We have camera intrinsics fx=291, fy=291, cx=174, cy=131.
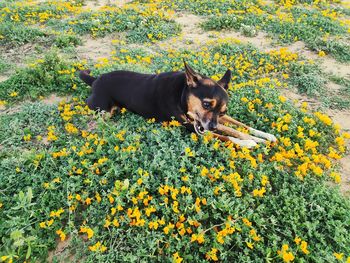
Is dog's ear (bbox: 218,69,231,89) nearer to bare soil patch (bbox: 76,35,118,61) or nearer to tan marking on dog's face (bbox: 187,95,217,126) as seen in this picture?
tan marking on dog's face (bbox: 187,95,217,126)

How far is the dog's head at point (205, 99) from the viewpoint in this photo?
451cm

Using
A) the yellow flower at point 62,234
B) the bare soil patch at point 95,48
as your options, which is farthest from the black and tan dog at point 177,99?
the bare soil patch at point 95,48

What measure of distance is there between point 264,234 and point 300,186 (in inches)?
39.0

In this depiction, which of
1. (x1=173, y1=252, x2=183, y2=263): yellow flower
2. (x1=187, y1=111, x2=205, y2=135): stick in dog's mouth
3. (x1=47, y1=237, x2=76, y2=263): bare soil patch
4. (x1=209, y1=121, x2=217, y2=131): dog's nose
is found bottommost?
(x1=47, y1=237, x2=76, y2=263): bare soil patch

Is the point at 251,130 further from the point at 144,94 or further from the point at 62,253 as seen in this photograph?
the point at 62,253

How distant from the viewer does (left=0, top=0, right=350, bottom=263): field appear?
3498 millimetres

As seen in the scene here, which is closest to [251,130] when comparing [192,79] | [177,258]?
[192,79]

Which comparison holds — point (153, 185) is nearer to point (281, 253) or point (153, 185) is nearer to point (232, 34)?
point (281, 253)

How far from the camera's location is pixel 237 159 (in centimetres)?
449

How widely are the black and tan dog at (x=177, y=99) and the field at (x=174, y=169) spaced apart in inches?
8.2

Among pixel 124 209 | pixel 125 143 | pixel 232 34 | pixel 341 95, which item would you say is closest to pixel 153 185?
pixel 124 209

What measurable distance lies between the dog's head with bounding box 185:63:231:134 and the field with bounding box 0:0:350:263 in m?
0.27

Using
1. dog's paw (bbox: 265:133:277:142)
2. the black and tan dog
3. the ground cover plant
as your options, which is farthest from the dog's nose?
the ground cover plant

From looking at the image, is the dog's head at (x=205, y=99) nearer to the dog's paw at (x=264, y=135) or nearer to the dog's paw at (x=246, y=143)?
the dog's paw at (x=246, y=143)
